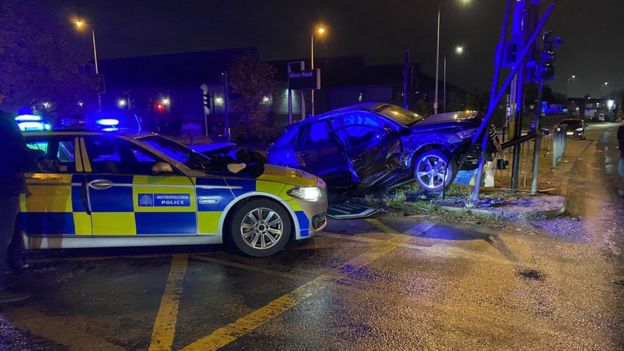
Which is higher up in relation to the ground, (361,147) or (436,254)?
(361,147)

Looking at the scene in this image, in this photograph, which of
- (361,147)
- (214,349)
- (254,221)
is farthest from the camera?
(361,147)

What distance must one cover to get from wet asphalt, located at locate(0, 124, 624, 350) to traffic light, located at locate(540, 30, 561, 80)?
11.3 ft

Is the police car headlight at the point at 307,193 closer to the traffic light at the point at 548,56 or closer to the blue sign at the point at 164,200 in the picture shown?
the blue sign at the point at 164,200

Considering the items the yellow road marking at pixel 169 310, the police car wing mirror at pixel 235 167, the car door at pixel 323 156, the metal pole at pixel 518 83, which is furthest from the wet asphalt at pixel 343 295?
the metal pole at pixel 518 83

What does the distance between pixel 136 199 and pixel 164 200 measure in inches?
12.1

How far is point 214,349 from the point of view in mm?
3285

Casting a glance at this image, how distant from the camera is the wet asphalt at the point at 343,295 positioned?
3449 mm

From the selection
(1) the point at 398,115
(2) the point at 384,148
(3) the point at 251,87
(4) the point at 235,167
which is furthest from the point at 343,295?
(3) the point at 251,87

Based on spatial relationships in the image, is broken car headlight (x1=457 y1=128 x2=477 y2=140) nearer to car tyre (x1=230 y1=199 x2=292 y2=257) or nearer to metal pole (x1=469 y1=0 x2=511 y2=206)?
metal pole (x1=469 y1=0 x2=511 y2=206)

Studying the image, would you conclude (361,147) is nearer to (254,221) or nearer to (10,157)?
(254,221)

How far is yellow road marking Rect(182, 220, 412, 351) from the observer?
11.2ft

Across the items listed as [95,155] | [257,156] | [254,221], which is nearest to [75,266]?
[95,155]

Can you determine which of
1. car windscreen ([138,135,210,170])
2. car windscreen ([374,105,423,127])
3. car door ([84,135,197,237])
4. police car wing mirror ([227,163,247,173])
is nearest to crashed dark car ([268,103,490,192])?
car windscreen ([374,105,423,127])

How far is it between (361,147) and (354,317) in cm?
490
